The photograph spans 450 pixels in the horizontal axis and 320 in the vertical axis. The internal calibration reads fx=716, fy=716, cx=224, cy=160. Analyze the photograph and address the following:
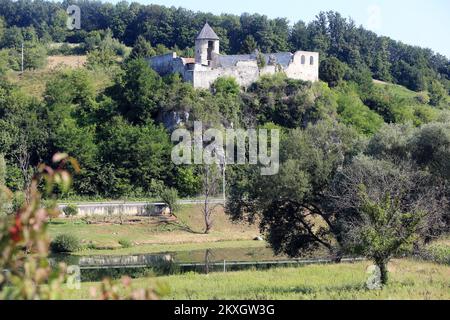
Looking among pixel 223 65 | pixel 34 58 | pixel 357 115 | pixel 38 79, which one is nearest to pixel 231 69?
pixel 223 65

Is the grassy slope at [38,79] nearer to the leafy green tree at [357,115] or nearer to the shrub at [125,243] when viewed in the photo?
the leafy green tree at [357,115]

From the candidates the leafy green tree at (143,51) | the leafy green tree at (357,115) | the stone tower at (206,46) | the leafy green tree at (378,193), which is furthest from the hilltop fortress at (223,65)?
the leafy green tree at (378,193)

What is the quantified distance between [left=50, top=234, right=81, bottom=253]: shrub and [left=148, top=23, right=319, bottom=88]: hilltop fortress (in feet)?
73.3

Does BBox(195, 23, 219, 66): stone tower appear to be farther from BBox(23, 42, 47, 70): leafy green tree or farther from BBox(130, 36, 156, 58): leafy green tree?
BBox(23, 42, 47, 70): leafy green tree

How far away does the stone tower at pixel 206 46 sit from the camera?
55031mm

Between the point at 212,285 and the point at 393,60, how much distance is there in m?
85.4

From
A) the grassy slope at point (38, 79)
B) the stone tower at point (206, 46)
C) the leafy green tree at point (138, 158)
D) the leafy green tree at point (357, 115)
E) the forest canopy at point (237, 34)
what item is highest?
the forest canopy at point (237, 34)

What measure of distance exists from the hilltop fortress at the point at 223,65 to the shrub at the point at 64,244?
73.3 ft

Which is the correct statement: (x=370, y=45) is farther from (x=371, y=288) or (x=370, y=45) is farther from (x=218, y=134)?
(x=371, y=288)

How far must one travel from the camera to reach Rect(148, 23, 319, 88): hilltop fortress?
172ft

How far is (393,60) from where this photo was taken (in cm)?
9775

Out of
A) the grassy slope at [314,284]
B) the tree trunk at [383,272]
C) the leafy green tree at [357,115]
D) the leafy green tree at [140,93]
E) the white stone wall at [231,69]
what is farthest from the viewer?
the leafy green tree at [357,115]

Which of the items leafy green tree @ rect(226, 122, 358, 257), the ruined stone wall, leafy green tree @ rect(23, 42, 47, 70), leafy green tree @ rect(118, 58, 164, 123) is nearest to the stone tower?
leafy green tree @ rect(118, 58, 164, 123)
